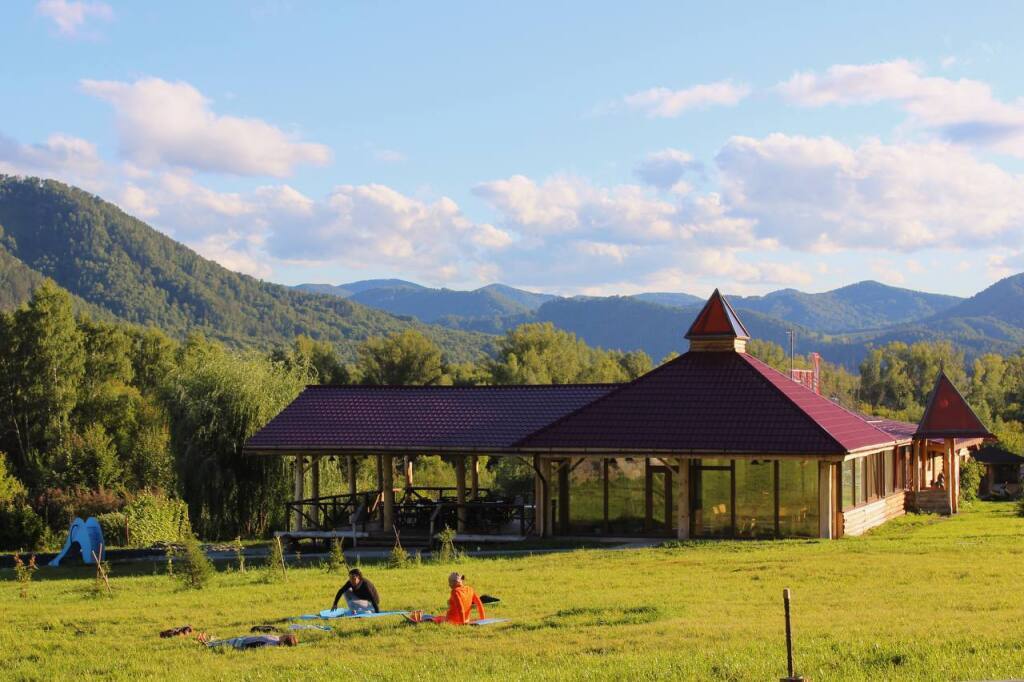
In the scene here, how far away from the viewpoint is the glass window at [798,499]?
24.6 metres

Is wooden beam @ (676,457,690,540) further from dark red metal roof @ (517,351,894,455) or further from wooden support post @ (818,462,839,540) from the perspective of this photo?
wooden support post @ (818,462,839,540)

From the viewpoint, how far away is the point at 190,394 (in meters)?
34.8

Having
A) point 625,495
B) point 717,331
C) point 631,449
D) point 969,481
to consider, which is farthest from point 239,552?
point 969,481

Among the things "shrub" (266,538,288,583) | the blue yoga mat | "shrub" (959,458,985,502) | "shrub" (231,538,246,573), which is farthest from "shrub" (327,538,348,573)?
"shrub" (959,458,985,502)

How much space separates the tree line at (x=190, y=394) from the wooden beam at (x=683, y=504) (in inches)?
548

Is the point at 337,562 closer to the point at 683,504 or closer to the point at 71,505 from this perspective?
the point at 683,504

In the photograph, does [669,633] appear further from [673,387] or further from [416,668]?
[673,387]

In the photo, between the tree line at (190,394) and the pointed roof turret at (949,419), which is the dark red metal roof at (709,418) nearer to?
the pointed roof turret at (949,419)

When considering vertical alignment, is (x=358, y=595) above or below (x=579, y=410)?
below

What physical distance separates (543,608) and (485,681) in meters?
4.39

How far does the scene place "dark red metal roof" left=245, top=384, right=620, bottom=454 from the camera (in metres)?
27.2

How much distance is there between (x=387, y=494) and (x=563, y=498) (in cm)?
438

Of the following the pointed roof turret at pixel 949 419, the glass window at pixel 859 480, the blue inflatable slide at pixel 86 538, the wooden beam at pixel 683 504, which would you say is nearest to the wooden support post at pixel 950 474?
the pointed roof turret at pixel 949 419

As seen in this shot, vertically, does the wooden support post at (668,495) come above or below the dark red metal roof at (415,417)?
below
